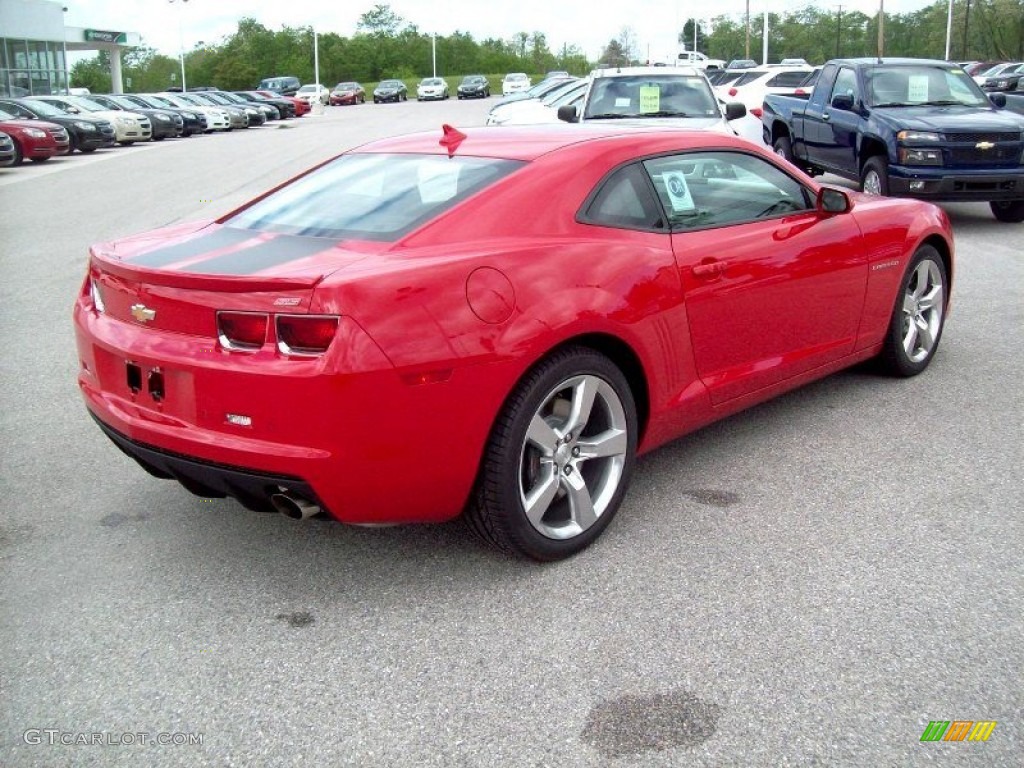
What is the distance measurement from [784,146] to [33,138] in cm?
1632

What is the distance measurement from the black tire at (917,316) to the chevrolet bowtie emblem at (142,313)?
378 cm

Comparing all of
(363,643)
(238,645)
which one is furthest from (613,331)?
(238,645)

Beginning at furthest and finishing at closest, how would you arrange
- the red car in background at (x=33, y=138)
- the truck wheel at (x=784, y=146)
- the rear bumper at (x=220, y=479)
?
the red car in background at (x=33, y=138), the truck wheel at (x=784, y=146), the rear bumper at (x=220, y=479)

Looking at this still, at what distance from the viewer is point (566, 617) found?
340 centimetres

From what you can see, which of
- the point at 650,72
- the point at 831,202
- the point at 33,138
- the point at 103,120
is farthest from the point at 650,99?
the point at 103,120

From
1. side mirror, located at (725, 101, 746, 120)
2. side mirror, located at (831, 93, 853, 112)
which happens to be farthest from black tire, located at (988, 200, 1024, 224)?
side mirror, located at (725, 101, 746, 120)

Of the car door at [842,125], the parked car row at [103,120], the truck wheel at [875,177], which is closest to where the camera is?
the truck wheel at [875,177]

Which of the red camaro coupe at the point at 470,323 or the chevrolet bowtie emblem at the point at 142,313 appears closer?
the red camaro coupe at the point at 470,323

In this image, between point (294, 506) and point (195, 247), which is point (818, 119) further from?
point (294, 506)

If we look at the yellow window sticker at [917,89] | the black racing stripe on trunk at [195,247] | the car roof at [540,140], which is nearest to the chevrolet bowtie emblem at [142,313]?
the black racing stripe on trunk at [195,247]

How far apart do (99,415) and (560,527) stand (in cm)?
167

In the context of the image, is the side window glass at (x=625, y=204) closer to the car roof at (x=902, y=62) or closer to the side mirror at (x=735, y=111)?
the side mirror at (x=735, y=111)

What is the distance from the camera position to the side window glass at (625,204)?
159 inches

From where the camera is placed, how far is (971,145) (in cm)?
1098
